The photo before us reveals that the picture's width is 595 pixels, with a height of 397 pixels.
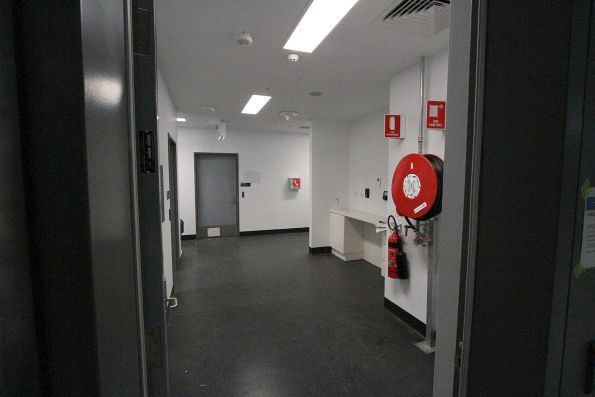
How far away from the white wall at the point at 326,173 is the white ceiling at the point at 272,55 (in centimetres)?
106

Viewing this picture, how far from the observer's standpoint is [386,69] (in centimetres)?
279

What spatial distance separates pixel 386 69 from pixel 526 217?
2534 millimetres

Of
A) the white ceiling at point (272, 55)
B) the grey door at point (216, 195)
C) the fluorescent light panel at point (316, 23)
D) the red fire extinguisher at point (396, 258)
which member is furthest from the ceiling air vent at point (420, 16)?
the grey door at point (216, 195)

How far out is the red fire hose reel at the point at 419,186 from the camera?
2.14 m

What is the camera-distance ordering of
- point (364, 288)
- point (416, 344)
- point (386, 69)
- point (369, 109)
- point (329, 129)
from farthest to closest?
point (329, 129) → point (369, 109) → point (364, 288) → point (386, 69) → point (416, 344)

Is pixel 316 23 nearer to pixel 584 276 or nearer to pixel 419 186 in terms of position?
pixel 419 186

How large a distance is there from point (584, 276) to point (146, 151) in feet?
3.42

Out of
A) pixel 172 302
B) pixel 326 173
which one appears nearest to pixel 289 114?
pixel 326 173

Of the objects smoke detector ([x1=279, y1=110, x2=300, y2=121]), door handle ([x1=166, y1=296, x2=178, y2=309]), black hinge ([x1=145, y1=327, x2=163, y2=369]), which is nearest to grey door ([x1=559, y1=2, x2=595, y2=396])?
black hinge ([x1=145, y1=327, x2=163, y2=369])

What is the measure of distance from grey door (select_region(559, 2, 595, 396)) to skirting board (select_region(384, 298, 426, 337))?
2.20 m

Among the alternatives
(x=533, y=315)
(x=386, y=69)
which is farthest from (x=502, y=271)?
(x=386, y=69)

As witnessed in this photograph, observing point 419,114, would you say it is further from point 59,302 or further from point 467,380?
point 59,302

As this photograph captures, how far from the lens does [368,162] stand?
4836mm

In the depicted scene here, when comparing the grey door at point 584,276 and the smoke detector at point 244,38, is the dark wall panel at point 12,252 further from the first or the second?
the smoke detector at point 244,38
